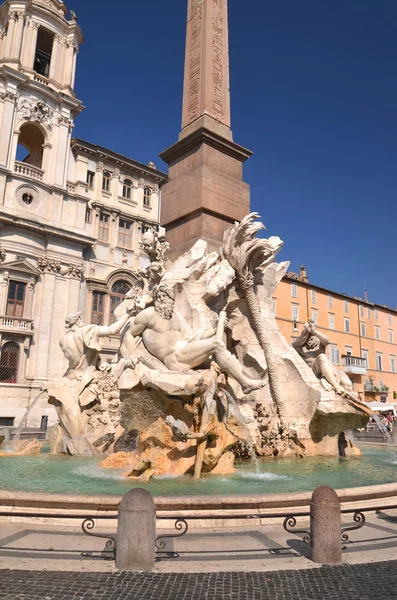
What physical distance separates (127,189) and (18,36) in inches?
444

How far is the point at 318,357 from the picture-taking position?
973 centimetres

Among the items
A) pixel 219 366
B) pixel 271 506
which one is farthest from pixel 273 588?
pixel 219 366

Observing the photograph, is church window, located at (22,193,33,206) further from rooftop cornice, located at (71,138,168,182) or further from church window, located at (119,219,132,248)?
church window, located at (119,219,132,248)

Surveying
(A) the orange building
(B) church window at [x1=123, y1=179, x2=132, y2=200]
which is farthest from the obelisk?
(A) the orange building

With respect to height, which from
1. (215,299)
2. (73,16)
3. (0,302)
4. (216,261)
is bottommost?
(215,299)

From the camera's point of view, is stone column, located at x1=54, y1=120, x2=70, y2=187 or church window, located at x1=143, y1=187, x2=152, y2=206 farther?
church window, located at x1=143, y1=187, x2=152, y2=206

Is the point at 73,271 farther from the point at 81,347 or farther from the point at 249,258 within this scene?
the point at 249,258

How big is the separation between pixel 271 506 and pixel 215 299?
Result: 535 centimetres

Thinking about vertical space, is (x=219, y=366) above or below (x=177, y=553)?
above

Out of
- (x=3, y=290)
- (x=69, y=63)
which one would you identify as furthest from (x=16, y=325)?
(x=69, y=63)

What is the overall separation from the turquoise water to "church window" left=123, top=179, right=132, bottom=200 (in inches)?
1101

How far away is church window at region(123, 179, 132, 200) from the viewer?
34562 millimetres

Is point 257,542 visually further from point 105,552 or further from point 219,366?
point 219,366

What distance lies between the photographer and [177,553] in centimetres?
338
